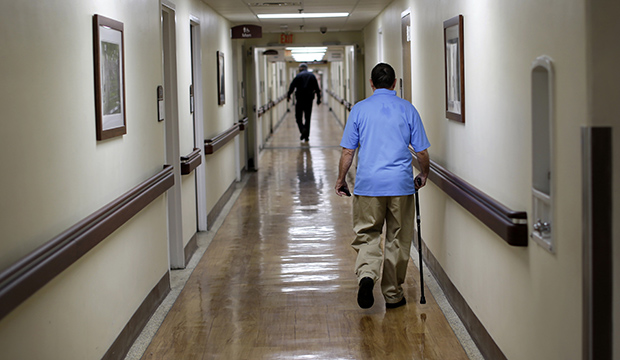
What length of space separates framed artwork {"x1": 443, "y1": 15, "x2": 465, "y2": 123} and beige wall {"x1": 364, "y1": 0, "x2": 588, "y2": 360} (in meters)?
0.07

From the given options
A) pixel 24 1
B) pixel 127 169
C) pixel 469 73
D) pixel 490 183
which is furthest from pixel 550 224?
pixel 127 169

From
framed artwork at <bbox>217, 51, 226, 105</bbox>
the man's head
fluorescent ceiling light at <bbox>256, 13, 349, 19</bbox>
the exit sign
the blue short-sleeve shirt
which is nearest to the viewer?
the blue short-sleeve shirt

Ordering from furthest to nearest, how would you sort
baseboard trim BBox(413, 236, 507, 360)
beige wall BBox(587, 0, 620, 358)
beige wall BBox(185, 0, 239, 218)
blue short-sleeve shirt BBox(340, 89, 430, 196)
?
beige wall BBox(185, 0, 239, 218)
blue short-sleeve shirt BBox(340, 89, 430, 196)
baseboard trim BBox(413, 236, 507, 360)
beige wall BBox(587, 0, 620, 358)

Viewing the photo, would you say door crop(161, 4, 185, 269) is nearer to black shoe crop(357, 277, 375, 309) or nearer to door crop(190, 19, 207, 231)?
door crop(190, 19, 207, 231)

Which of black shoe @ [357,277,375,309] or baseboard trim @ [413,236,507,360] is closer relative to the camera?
baseboard trim @ [413,236,507,360]

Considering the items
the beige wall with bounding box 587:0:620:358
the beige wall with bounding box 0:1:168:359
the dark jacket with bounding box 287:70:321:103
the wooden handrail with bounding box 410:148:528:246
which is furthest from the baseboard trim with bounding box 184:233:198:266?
the dark jacket with bounding box 287:70:321:103

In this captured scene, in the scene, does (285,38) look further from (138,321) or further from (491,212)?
(491,212)

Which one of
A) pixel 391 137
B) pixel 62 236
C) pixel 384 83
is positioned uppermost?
pixel 384 83

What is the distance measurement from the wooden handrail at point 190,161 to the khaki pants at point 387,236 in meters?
1.91

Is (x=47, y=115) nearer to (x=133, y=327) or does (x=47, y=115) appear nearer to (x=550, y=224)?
(x=133, y=327)

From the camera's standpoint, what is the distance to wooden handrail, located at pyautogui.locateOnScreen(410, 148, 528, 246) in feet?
9.54

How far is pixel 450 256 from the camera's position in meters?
4.67

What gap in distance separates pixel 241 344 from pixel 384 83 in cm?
191

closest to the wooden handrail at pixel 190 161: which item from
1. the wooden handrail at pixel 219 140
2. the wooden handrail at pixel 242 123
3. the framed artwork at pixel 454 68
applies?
the wooden handrail at pixel 219 140
